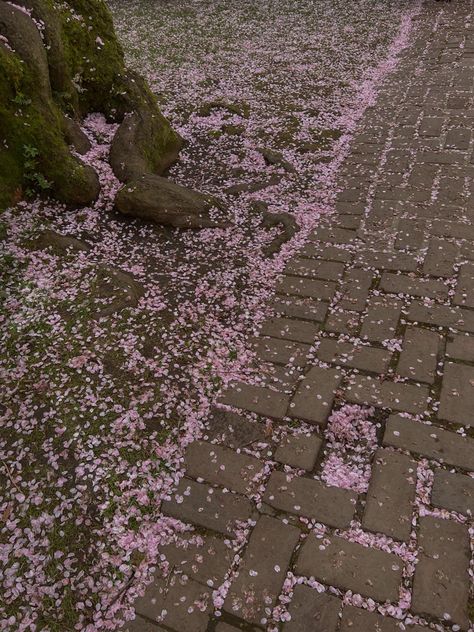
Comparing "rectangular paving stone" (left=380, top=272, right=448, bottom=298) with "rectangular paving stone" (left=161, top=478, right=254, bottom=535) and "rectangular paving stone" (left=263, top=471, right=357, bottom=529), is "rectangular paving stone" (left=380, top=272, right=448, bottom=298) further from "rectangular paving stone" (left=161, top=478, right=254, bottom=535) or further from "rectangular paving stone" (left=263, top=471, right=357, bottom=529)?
"rectangular paving stone" (left=161, top=478, right=254, bottom=535)

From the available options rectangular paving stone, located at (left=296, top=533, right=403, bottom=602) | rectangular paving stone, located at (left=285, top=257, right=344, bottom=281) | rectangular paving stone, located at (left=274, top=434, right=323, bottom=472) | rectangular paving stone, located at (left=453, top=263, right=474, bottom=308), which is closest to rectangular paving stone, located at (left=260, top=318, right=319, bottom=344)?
rectangular paving stone, located at (left=285, top=257, right=344, bottom=281)

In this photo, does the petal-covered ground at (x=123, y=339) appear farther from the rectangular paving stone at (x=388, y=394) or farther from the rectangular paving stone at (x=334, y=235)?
the rectangular paving stone at (x=388, y=394)

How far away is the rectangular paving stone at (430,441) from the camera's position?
322cm

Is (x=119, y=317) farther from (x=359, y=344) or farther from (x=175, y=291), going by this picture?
(x=359, y=344)

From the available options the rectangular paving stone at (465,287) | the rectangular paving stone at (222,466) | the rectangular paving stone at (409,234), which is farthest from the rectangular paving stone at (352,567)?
the rectangular paving stone at (409,234)

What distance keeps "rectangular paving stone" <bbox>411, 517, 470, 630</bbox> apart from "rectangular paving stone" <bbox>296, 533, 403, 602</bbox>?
127mm

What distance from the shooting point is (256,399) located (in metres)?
3.70

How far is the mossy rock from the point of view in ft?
16.6

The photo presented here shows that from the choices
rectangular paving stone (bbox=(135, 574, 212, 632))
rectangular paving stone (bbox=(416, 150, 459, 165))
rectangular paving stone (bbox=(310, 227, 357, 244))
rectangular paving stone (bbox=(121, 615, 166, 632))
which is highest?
rectangular paving stone (bbox=(416, 150, 459, 165))

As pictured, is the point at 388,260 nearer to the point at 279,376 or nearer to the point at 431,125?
the point at 279,376

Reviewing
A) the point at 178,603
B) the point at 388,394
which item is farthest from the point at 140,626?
the point at 388,394

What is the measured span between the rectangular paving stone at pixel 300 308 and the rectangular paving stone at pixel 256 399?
92cm

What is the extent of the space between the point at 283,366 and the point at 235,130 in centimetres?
491

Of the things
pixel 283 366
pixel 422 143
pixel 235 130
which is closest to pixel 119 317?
pixel 283 366
